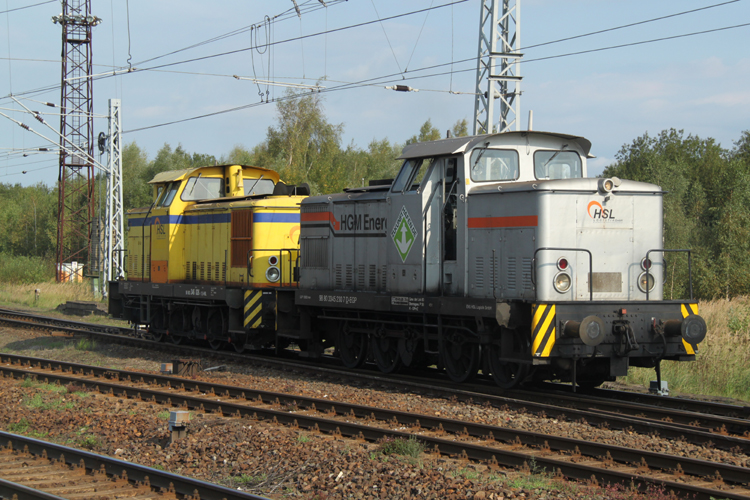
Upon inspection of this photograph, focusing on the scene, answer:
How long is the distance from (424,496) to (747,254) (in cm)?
2631

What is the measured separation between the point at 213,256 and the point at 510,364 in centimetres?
783

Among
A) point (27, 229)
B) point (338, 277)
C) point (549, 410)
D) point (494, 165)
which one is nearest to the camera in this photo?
point (549, 410)

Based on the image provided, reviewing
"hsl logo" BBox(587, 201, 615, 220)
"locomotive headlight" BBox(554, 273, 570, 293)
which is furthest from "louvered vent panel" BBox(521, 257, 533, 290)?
"hsl logo" BBox(587, 201, 615, 220)

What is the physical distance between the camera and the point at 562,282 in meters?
9.16

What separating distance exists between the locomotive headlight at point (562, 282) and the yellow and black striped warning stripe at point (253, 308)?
6.31m

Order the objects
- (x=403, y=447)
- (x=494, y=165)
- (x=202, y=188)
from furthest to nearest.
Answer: (x=202, y=188) < (x=494, y=165) < (x=403, y=447)

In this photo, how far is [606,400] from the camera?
356 inches

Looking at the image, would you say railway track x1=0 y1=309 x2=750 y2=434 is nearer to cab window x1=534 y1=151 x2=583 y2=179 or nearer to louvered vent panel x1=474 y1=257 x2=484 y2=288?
louvered vent panel x1=474 y1=257 x2=484 y2=288

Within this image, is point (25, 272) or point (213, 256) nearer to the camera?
point (213, 256)

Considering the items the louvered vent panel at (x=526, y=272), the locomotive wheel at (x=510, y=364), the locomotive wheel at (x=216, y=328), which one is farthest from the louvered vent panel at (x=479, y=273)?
the locomotive wheel at (x=216, y=328)

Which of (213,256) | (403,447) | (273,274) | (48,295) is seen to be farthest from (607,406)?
(48,295)

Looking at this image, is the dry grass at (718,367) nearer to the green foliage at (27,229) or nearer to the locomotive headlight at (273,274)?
the locomotive headlight at (273,274)

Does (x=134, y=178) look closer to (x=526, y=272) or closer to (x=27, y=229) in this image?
(x=27, y=229)

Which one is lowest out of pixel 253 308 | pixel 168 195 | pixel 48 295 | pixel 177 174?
pixel 48 295
